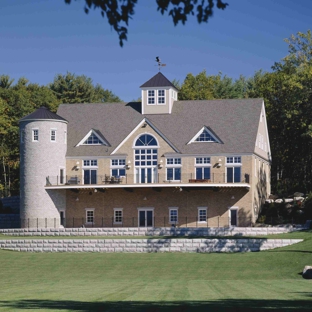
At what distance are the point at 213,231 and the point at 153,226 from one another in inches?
265

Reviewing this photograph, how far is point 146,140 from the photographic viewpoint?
5569 cm

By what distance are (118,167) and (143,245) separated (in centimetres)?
1312

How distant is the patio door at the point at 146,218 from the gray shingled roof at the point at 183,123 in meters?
5.13

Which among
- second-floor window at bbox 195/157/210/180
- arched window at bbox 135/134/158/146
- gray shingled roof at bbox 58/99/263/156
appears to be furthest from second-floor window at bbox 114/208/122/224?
second-floor window at bbox 195/157/210/180

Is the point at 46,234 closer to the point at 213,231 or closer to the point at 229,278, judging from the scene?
the point at 213,231

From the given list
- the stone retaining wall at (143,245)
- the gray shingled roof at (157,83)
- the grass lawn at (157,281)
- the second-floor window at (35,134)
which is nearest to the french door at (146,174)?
the gray shingled roof at (157,83)

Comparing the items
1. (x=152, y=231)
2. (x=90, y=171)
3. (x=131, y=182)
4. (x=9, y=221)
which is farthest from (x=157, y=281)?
(x=9, y=221)

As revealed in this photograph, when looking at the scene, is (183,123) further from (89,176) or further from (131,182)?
(89,176)

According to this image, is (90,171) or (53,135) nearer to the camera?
(53,135)

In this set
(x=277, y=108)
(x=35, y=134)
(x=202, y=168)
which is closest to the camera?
(x=202, y=168)

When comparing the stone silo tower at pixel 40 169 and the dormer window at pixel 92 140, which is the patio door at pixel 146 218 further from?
the dormer window at pixel 92 140

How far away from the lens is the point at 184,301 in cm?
1909

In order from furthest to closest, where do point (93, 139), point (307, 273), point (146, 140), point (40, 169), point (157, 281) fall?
point (93, 139) < point (146, 140) < point (40, 169) < point (307, 273) < point (157, 281)

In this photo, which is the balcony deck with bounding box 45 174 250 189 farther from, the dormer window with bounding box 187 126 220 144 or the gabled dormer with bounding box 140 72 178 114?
the gabled dormer with bounding box 140 72 178 114
